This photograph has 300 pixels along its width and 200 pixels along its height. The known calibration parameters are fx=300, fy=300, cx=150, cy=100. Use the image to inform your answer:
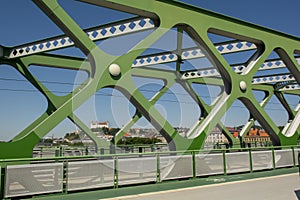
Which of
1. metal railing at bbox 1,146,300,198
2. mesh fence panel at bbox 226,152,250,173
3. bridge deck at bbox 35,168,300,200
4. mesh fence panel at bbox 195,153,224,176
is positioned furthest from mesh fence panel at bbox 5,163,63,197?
mesh fence panel at bbox 226,152,250,173

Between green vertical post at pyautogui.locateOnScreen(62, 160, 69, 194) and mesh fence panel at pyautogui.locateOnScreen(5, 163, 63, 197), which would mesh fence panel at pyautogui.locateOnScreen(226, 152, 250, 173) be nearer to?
green vertical post at pyautogui.locateOnScreen(62, 160, 69, 194)

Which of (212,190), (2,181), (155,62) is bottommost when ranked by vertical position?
(212,190)

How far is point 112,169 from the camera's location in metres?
7.89

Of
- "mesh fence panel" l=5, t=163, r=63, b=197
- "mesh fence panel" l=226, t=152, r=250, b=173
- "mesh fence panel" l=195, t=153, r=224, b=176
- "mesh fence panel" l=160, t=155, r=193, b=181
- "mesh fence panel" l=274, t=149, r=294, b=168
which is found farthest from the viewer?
"mesh fence panel" l=274, t=149, r=294, b=168

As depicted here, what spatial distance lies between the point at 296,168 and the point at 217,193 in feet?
20.9

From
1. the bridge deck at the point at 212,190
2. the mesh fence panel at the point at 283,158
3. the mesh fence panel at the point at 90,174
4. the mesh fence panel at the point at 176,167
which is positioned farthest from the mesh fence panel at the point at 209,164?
the mesh fence panel at the point at 283,158

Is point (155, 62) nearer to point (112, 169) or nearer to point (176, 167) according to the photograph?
point (176, 167)

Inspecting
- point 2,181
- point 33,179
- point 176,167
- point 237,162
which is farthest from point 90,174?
point 237,162

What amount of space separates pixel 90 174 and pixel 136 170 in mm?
1436

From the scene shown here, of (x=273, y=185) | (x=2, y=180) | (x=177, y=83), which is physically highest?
(x=177, y=83)

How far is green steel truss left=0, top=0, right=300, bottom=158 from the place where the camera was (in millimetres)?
9086

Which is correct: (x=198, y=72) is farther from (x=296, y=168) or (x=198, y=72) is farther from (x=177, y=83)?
(x=296, y=168)

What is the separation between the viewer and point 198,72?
66.5ft

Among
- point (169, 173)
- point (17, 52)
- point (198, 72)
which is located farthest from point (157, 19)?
point (198, 72)
